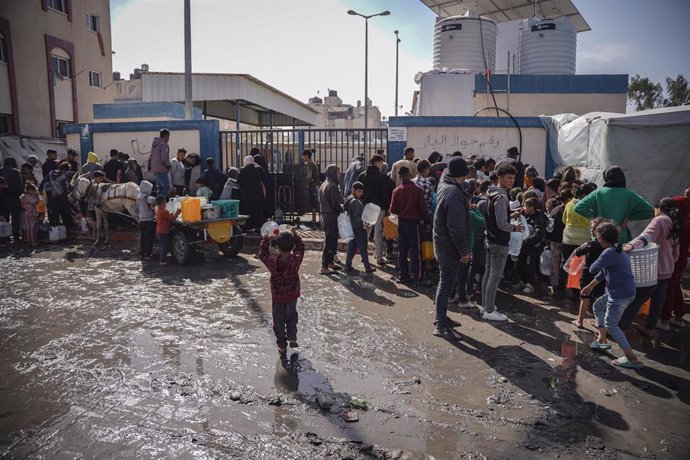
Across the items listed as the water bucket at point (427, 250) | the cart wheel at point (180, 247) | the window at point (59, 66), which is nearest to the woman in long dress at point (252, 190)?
the cart wheel at point (180, 247)

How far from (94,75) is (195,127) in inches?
607

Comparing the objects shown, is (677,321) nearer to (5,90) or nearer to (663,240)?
(663,240)

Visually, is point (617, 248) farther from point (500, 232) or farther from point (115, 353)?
point (115, 353)

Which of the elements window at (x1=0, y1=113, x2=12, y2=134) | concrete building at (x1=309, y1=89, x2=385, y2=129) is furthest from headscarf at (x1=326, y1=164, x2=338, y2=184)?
concrete building at (x1=309, y1=89, x2=385, y2=129)

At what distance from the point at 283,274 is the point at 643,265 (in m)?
3.67

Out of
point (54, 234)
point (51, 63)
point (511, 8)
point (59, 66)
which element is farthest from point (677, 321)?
point (59, 66)

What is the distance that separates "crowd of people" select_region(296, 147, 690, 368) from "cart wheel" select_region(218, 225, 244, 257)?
2.23 meters

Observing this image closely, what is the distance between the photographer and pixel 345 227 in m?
8.72

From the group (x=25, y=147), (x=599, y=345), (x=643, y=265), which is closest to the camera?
(x=643, y=265)

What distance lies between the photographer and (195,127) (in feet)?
45.9

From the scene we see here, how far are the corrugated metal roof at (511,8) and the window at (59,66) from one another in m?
16.7

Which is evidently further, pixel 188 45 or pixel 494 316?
pixel 188 45

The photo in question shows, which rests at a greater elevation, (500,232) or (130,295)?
(500,232)

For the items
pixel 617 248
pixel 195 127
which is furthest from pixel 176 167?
pixel 617 248
